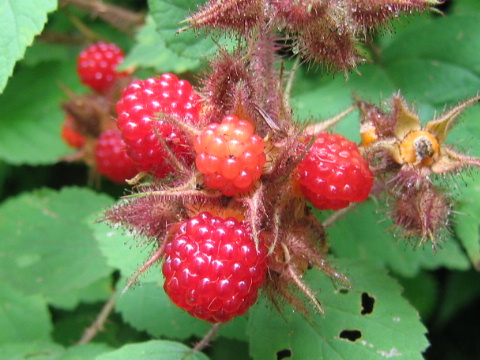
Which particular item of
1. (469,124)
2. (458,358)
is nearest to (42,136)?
(469,124)

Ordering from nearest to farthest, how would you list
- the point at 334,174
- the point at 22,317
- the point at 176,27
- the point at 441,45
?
the point at 334,174 < the point at 176,27 < the point at 441,45 < the point at 22,317

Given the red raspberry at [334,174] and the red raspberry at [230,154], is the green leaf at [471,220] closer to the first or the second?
the red raspberry at [334,174]

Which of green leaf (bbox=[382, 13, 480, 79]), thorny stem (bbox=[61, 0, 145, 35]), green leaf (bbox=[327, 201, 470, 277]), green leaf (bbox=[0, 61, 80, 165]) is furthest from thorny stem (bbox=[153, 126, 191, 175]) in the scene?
green leaf (bbox=[0, 61, 80, 165])

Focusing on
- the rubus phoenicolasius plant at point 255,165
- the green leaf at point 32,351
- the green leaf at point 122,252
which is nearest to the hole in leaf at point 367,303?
the rubus phoenicolasius plant at point 255,165

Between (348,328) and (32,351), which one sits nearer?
(348,328)

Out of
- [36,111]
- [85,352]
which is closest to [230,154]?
[85,352]

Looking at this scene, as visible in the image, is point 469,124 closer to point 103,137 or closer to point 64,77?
point 103,137

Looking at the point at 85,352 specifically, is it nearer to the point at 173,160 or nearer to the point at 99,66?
the point at 173,160

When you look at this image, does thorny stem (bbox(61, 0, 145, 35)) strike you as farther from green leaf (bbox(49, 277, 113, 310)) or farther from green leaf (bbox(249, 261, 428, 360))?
green leaf (bbox(249, 261, 428, 360))
